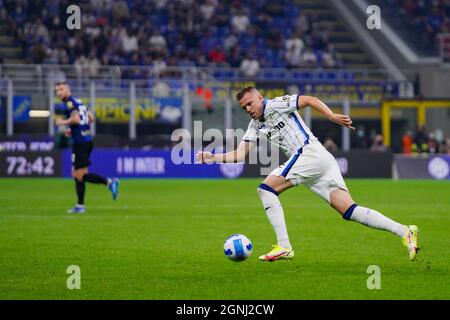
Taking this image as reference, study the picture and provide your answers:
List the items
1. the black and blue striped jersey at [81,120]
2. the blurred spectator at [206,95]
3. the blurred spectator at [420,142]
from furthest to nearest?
1. the blurred spectator at [206,95]
2. the blurred spectator at [420,142]
3. the black and blue striped jersey at [81,120]

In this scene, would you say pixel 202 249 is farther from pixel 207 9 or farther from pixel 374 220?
pixel 207 9

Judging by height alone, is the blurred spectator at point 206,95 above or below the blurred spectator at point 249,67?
below

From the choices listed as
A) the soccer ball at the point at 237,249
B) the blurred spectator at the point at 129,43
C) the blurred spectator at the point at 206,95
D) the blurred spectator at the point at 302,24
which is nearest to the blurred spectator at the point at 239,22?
the blurred spectator at the point at 302,24

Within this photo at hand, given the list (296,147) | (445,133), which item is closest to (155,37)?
(445,133)

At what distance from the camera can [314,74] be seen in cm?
3972

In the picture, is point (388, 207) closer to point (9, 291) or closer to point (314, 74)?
point (9, 291)

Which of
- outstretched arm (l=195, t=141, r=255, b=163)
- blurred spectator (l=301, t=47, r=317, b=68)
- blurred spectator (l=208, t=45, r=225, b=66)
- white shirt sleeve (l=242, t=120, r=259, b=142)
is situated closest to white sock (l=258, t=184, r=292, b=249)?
outstretched arm (l=195, t=141, r=255, b=163)

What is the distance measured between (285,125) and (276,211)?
94 centimetres

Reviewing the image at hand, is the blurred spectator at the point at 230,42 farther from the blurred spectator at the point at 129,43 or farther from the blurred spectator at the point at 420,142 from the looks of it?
the blurred spectator at the point at 420,142

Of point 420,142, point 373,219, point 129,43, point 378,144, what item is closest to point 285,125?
point 373,219

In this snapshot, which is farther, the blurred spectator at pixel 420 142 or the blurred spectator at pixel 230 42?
the blurred spectator at pixel 230 42

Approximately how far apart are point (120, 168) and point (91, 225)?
656 inches

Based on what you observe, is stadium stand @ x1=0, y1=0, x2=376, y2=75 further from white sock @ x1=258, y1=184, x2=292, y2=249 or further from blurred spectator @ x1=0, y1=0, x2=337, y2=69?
white sock @ x1=258, y1=184, x2=292, y2=249

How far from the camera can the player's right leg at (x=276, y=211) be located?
1134 centimetres
